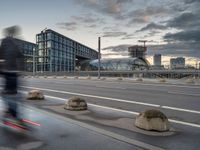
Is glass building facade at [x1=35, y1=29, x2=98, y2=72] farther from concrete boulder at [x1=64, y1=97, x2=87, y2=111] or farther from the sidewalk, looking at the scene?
the sidewalk

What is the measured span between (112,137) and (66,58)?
79018mm

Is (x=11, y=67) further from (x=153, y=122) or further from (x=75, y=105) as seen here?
(x=153, y=122)

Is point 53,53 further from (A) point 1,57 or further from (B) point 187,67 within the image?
(A) point 1,57

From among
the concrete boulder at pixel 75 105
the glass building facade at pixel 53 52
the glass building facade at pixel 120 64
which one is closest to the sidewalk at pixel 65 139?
the concrete boulder at pixel 75 105

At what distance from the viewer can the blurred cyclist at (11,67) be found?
15.4ft

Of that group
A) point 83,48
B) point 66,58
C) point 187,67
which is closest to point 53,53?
point 66,58

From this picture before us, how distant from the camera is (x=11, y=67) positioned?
15.4ft

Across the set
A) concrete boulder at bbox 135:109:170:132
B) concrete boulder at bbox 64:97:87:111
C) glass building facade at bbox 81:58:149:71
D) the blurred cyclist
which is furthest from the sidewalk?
glass building facade at bbox 81:58:149:71

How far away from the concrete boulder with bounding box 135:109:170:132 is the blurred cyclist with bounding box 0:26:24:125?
9.04 feet

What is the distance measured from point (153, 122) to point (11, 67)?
3292 mm

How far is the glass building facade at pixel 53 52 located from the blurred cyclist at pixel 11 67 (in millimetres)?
67716

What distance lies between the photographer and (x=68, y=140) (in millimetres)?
4379

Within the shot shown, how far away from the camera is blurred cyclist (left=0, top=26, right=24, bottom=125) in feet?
15.4

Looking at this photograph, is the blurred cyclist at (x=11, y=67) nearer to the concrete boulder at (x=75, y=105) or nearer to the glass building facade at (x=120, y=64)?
the concrete boulder at (x=75, y=105)
